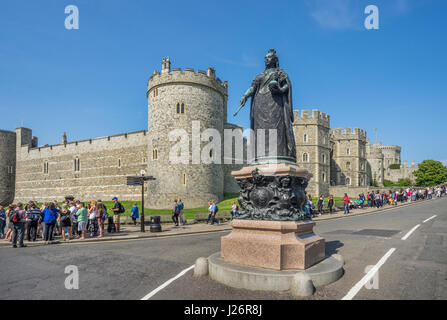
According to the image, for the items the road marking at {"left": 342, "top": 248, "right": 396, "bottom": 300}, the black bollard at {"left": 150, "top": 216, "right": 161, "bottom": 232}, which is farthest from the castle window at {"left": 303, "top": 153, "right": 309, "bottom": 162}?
the road marking at {"left": 342, "top": 248, "right": 396, "bottom": 300}

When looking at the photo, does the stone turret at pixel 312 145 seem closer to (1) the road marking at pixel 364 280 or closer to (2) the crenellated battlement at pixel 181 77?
(2) the crenellated battlement at pixel 181 77

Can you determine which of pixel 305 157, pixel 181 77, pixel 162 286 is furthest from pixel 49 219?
pixel 305 157

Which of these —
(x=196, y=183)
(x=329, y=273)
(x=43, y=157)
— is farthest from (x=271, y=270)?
A: (x=43, y=157)

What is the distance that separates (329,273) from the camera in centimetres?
517

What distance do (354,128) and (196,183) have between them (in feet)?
134

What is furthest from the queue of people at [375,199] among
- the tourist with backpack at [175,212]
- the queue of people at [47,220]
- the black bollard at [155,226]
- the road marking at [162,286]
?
the road marking at [162,286]

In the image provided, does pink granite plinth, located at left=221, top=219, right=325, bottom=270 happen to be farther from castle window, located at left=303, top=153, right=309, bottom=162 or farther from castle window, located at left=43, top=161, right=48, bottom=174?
castle window, located at left=43, top=161, right=48, bottom=174

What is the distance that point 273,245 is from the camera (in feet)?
17.2

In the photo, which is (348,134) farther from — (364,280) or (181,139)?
(364,280)

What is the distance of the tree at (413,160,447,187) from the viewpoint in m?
65.4

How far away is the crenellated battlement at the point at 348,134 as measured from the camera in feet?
186

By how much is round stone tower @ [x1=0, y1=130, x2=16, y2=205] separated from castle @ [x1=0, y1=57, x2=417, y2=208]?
0.14m

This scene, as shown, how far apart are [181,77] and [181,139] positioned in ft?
19.8

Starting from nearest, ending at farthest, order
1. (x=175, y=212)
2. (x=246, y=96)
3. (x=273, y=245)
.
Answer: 1. (x=273, y=245)
2. (x=246, y=96)
3. (x=175, y=212)
